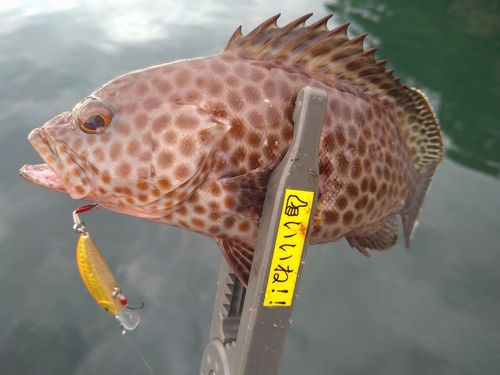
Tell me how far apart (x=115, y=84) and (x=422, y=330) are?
2.14m

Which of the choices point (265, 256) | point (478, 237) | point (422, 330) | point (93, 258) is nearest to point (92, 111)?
point (93, 258)

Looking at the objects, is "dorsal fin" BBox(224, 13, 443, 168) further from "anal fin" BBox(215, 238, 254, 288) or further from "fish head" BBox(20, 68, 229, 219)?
"anal fin" BBox(215, 238, 254, 288)

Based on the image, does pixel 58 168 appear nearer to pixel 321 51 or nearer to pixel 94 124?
pixel 94 124

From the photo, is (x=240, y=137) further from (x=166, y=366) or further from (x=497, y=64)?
(x=497, y=64)

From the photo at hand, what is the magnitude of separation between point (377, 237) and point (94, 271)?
3.61 ft

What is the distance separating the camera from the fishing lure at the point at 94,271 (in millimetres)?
1199

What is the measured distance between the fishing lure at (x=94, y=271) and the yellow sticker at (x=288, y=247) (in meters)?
0.61

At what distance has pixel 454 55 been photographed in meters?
4.47

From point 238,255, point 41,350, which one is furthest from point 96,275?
point 41,350

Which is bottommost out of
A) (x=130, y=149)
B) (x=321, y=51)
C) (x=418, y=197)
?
(x=418, y=197)

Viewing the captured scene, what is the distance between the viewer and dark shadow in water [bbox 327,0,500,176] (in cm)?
344

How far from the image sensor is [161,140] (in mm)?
1088

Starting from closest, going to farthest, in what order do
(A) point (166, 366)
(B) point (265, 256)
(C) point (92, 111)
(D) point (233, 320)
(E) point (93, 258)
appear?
(B) point (265, 256) < (C) point (92, 111) < (E) point (93, 258) < (D) point (233, 320) < (A) point (166, 366)

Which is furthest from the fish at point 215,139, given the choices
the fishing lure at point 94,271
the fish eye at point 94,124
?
the fishing lure at point 94,271
